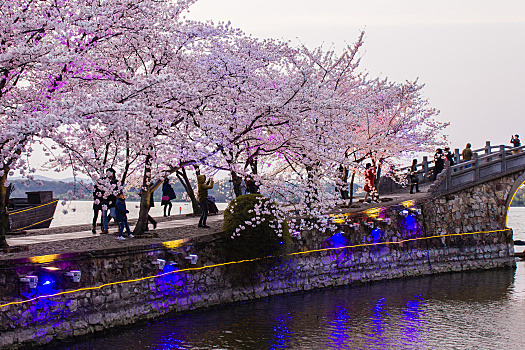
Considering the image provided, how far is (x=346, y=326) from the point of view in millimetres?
15875

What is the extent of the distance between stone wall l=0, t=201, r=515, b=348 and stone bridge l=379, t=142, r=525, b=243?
11cm

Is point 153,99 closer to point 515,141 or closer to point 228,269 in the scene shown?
point 228,269

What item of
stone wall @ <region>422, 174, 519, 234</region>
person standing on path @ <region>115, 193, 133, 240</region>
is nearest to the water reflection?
person standing on path @ <region>115, 193, 133, 240</region>

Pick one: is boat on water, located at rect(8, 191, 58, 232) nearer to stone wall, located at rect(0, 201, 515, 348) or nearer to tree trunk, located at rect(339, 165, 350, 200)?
stone wall, located at rect(0, 201, 515, 348)

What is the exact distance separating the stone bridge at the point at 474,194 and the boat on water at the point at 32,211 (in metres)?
18.0

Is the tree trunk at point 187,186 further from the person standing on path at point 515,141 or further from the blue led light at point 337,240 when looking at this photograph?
the person standing on path at point 515,141

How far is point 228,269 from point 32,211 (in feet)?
38.6

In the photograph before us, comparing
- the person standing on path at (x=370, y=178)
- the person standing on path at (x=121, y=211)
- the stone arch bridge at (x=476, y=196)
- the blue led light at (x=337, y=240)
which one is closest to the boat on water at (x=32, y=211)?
the person standing on path at (x=121, y=211)

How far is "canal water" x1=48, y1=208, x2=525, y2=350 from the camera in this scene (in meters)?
14.1

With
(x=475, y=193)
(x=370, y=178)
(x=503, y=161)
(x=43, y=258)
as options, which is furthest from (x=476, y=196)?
(x=43, y=258)

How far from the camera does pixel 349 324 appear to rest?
52.9 feet

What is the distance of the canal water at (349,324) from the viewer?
14.1 m

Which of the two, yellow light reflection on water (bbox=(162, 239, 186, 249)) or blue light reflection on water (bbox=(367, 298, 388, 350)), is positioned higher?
yellow light reflection on water (bbox=(162, 239, 186, 249))

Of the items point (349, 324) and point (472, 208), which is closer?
point (349, 324)
